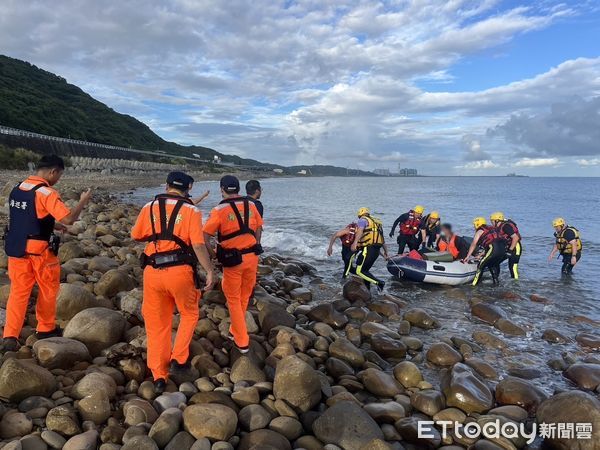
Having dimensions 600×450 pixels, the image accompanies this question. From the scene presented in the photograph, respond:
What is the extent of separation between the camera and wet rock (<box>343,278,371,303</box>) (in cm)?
1004

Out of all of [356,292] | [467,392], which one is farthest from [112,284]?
[467,392]

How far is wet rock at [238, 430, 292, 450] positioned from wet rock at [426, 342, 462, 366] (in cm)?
358

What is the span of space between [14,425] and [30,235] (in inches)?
86.6

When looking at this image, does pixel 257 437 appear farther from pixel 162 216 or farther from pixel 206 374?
pixel 162 216

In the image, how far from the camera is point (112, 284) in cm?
708

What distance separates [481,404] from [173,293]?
13.3 ft

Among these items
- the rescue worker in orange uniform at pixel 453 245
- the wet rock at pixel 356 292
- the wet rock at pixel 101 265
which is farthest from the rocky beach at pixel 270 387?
the rescue worker in orange uniform at pixel 453 245

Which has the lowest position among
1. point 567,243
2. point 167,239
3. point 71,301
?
point 71,301

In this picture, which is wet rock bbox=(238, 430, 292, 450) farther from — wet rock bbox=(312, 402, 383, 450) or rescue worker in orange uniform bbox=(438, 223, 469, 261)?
rescue worker in orange uniform bbox=(438, 223, 469, 261)

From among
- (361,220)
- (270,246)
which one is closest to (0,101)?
(270,246)

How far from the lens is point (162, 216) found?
14.4 ft

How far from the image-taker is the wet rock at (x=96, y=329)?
525cm

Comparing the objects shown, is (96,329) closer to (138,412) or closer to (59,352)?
(59,352)

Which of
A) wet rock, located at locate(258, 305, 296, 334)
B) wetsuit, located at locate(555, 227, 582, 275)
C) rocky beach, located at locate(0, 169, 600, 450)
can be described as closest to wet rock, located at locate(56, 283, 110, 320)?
rocky beach, located at locate(0, 169, 600, 450)
